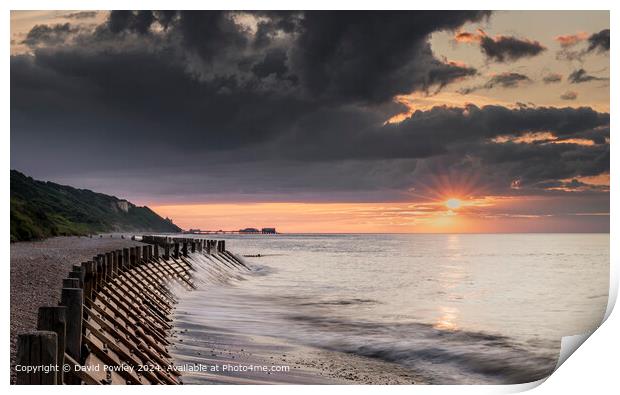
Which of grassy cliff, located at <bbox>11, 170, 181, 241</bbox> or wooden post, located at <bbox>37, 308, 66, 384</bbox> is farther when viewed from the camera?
grassy cliff, located at <bbox>11, 170, 181, 241</bbox>

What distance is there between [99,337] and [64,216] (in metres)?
28.7

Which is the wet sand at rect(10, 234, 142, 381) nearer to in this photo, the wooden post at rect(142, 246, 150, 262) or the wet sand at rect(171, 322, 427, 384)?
the wooden post at rect(142, 246, 150, 262)

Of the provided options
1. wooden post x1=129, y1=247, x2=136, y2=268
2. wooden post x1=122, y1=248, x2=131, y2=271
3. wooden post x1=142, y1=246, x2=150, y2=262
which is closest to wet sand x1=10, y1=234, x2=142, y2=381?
wooden post x1=122, y1=248, x2=131, y2=271

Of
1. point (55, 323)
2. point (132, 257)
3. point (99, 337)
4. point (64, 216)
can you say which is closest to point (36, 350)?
point (55, 323)

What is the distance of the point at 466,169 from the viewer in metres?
17.1

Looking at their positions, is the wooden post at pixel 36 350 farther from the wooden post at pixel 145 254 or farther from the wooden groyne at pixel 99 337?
the wooden post at pixel 145 254

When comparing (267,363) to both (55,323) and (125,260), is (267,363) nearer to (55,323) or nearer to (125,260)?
(125,260)

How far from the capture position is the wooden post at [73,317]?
5707 mm

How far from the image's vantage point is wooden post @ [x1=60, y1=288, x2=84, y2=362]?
571cm

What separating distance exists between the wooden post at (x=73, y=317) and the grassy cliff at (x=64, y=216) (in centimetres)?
1171

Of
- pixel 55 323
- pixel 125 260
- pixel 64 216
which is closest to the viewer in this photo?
pixel 55 323

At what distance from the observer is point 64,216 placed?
33.7m

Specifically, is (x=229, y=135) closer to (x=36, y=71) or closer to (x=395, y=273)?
(x=36, y=71)
